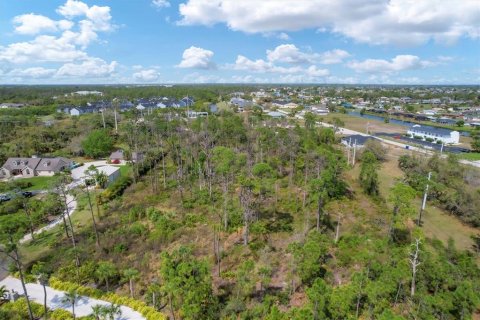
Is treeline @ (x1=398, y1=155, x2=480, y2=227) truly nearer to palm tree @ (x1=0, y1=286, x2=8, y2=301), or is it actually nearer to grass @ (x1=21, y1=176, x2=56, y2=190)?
palm tree @ (x1=0, y1=286, x2=8, y2=301)

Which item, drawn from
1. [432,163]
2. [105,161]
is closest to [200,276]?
[432,163]

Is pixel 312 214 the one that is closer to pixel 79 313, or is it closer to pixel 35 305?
pixel 79 313

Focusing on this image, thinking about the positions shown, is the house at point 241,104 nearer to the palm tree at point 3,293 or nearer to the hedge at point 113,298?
the hedge at point 113,298

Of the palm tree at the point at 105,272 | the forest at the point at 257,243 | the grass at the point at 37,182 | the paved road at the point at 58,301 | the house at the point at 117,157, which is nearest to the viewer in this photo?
the forest at the point at 257,243

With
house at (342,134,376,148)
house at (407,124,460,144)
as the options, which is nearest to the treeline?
house at (342,134,376,148)

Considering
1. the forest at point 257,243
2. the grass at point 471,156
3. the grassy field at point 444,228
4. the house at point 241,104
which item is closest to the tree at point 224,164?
the forest at point 257,243

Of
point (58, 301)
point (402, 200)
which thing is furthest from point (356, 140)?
point (58, 301)

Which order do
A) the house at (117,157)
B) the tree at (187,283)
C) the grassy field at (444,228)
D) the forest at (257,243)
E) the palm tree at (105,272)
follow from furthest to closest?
the house at (117,157), the grassy field at (444,228), the palm tree at (105,272), the forest at (257,243), the tree at (187,283)
